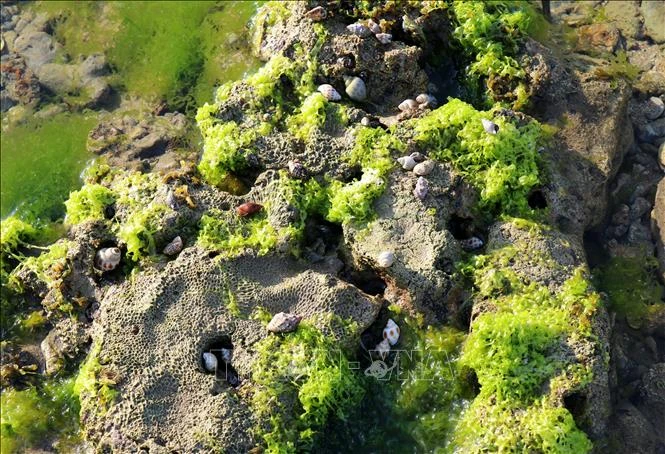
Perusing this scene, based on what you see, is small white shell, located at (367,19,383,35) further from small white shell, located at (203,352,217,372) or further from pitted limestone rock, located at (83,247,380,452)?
small white shell, located at (203,352,217,372)

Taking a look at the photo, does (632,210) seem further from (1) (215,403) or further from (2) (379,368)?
(1) (215,403)

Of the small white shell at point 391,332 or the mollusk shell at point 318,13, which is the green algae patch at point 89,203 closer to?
the mollusk shell at point 318,13

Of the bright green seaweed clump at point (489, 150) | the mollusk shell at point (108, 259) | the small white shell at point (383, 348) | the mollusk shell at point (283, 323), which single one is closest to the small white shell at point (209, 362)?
the mollusk shell at point (283, 323)

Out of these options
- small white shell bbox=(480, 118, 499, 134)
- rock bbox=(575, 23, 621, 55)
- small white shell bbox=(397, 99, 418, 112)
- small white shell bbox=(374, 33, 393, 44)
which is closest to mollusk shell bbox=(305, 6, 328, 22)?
small white shell bbox=(374, 33, 393, 44)

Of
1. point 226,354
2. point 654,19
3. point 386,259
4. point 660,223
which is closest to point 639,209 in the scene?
point 660,223

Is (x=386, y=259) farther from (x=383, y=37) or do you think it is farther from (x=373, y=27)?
(x=373, y=27)

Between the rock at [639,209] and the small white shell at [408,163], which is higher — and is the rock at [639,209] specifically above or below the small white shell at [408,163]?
below
